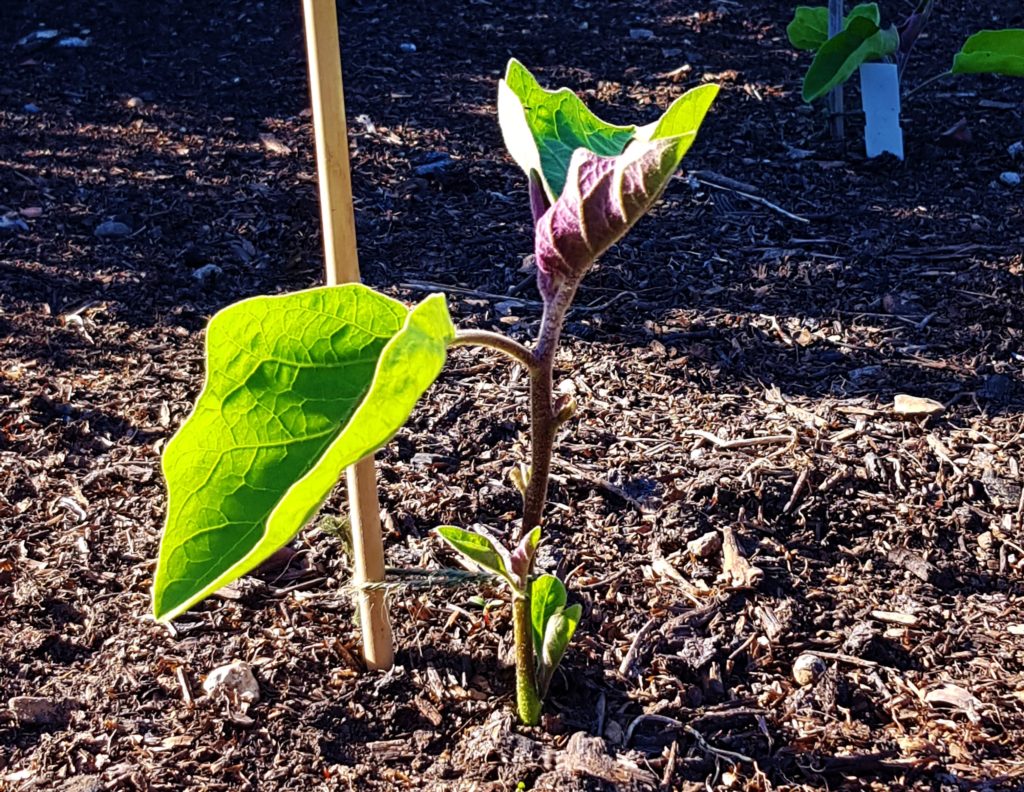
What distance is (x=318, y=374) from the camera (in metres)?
1.06

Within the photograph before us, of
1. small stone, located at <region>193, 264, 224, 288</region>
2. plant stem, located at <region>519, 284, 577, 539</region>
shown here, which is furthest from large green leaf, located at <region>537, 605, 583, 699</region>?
small stone, located at <region>193, 264, 224, 288</region>

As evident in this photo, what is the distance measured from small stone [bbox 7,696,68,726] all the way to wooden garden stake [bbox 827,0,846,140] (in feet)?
9.75

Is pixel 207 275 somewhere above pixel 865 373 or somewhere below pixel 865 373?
above

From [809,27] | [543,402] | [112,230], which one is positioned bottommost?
[543,402]

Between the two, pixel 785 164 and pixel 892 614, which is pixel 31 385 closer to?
pixel 892 614

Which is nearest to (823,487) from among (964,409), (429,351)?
(964,409)

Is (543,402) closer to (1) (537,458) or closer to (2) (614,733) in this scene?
(1) (537,458)

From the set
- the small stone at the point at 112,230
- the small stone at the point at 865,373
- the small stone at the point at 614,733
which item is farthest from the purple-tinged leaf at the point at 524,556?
the small stone at the point at 112,230

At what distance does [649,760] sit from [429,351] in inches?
32.4

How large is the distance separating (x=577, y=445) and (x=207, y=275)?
1.21 m

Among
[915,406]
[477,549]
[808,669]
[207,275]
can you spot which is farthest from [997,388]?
[207,275]

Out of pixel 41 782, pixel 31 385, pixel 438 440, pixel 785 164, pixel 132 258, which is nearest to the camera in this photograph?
pixel 41 782

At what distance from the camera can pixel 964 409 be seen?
230 cm

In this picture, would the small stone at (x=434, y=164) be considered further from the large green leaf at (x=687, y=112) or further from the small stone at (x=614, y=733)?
the large green leaf at (x=687, y=112)
